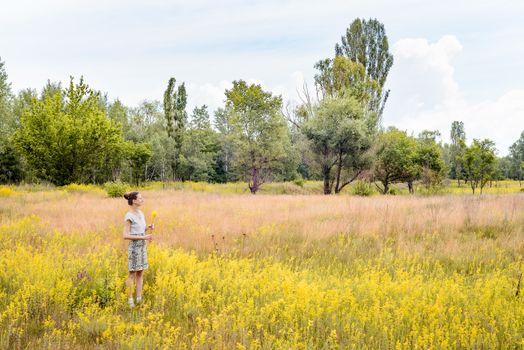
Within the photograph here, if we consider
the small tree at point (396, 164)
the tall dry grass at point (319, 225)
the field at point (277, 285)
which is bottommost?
the field at point (277, 285)

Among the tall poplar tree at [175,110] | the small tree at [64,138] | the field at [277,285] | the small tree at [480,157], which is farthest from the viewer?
the tall poplar tree at [175,110]

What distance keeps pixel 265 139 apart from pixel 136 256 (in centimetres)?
2698

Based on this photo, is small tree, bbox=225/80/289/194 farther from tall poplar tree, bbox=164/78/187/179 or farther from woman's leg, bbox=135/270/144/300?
woman's leg, bbox=135/270/144/300

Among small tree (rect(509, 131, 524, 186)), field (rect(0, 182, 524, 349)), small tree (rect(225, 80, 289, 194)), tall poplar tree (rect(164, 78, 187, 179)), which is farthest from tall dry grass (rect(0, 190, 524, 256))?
small tree (rect(509, 131, 524, 186))

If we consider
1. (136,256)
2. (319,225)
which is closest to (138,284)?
(136,256)

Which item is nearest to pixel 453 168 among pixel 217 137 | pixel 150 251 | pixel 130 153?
pixel 217 137

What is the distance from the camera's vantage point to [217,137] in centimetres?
5766

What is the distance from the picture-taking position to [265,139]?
31.6m

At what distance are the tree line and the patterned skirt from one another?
72.6 ft

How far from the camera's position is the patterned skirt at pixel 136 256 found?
5.04 metres

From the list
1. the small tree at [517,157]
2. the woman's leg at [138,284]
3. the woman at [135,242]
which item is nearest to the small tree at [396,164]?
the woman at [135,242]

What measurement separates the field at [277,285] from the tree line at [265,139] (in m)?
16.4

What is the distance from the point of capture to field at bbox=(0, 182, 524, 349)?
156 inches

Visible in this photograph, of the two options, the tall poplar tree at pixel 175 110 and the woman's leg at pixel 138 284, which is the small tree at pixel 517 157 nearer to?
the tall poplar tree at pixel 175 110
